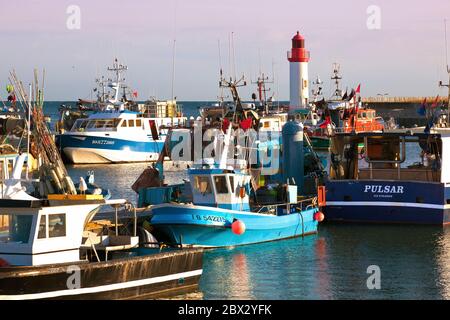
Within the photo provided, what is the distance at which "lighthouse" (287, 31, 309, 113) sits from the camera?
7619 centimetres

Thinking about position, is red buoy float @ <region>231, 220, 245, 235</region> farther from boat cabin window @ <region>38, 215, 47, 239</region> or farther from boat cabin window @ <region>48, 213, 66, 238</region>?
boat cabin window @ <region>38, 215, 47, 239</region>

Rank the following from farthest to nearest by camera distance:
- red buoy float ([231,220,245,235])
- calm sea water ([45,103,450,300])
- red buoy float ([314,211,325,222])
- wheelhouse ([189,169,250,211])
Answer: red buoy float ([314,211,325,222]), wheelhouse ([189,169,250,211]), red buoy float ([231,220,245,235]), calm sea water ([45,103,450,300])

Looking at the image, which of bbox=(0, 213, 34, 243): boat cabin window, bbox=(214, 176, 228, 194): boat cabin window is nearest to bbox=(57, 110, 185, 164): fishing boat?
bbox=(214, 176, 228, 194): boat cabin window

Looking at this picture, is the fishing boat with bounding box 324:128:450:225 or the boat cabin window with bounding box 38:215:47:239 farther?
the fishing boat with bounding box 324:128:450:225

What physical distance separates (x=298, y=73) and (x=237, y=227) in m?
48.6

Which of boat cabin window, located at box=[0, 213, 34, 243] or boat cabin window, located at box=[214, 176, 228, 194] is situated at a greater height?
boat cabin window, located at box=[214, 176, 228, 194]

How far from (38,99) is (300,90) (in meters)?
53.9

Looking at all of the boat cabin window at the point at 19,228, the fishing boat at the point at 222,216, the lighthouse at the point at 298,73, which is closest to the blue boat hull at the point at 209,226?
the fishing boat at the point at 222,216

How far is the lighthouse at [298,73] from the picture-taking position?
76.2 m

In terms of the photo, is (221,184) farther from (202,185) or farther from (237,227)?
(237,227)

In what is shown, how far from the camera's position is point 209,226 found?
2900 centimetres

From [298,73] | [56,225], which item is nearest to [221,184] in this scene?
[56,225]

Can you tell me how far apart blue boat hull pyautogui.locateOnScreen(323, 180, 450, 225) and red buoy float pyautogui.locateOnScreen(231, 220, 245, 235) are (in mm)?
7279

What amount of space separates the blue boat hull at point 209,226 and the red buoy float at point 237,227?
33 centimetres
